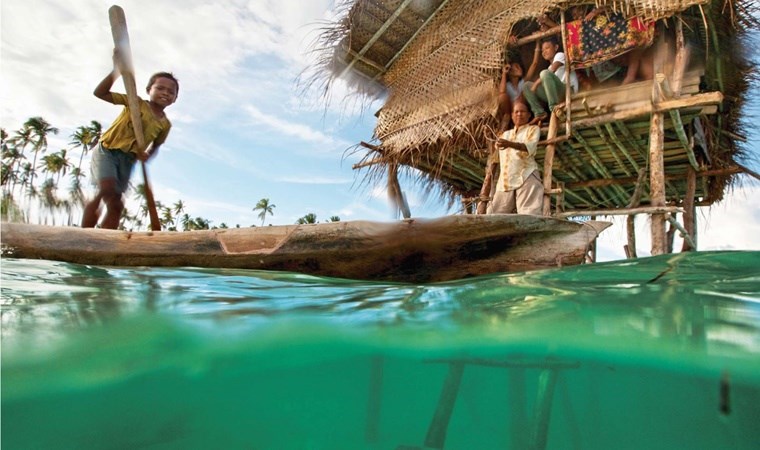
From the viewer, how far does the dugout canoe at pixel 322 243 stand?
3.22 m

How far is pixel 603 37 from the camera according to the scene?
6359mm

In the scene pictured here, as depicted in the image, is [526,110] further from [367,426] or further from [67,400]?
[67,400]

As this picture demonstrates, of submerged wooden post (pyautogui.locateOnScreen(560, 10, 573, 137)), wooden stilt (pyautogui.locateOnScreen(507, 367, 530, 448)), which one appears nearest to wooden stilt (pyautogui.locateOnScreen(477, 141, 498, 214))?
submerged wooden post (pyautogui.locateOnScreen(560, 10, 573, 137))

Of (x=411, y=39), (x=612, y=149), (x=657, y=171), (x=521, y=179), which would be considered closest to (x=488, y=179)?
(x=521, y=179)

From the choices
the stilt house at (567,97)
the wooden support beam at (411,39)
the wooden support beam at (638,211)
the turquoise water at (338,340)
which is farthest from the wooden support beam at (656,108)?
the wooden support beam at (411,39)

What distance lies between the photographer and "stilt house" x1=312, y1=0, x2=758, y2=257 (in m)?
6.09

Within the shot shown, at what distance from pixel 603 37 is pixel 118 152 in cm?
605

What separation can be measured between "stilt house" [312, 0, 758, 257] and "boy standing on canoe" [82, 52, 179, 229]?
4.07 metres

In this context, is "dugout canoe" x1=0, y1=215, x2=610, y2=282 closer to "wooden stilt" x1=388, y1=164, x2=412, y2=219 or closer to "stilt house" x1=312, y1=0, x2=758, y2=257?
"stilt house" x1=312, y1=0, x2=758, y2=257

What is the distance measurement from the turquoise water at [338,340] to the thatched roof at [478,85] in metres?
3.49

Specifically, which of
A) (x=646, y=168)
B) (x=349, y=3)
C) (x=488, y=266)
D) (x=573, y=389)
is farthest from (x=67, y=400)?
(x=646, y=168)

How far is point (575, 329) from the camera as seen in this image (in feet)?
10.4

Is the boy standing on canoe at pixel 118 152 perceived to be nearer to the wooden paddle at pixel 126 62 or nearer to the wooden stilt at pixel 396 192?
the wooden paddle at pixel 126 62

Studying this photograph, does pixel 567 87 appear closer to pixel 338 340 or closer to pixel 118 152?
pixel 338 340
